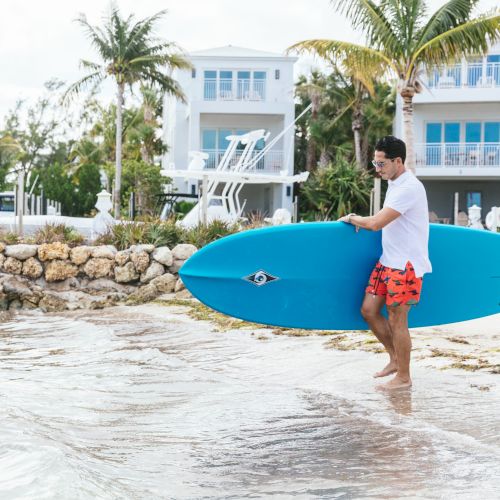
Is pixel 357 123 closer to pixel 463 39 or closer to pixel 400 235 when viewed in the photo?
pixel 463 39

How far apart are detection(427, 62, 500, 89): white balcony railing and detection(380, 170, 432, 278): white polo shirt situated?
28.1m

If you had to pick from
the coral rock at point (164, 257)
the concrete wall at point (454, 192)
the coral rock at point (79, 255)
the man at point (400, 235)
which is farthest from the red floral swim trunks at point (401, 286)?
the concrete wall at point (454, 192)

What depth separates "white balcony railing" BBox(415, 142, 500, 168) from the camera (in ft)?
104

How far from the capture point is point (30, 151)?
2266 inches

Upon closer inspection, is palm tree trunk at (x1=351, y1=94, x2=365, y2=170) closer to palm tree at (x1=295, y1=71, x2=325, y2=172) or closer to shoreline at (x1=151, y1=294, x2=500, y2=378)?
palm tree at (x1=295, y1=71, x2=325, y2=172)

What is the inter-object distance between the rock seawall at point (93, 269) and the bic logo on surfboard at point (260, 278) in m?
6.90

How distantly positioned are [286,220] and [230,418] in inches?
553

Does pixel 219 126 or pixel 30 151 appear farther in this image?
pixel 30 151

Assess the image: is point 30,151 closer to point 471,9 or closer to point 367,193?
point 367,193

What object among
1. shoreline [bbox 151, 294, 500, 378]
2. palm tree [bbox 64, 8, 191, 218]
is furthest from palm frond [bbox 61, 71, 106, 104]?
shoreline [bbox 151, 294, 500, 378]

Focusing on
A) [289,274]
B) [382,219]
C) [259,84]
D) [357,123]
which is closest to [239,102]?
[259,84]

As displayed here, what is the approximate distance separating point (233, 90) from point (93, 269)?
73.9ft

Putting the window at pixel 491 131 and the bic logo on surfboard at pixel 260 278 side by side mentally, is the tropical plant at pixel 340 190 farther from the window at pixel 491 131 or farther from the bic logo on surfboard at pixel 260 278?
the bic logo on surfboard at pixel 260 278

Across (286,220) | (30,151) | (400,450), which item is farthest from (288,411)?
(30,151)
